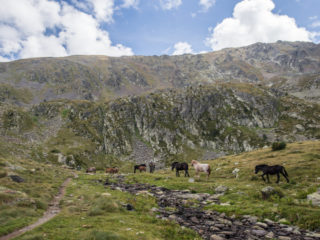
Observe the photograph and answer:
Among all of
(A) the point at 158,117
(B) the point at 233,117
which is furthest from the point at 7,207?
(B) the point at 233,117

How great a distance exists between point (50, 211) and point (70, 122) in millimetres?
130891

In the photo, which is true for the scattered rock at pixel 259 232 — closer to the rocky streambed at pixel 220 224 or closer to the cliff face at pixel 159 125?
the rocky streambed at pixel 220 224

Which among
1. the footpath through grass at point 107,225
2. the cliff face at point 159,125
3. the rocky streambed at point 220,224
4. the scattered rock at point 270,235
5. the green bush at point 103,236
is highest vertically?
the cliff face at point 159,125

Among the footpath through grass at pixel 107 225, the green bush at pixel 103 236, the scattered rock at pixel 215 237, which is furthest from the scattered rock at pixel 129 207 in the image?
the scattered rock at pixel 215 237

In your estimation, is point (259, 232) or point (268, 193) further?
point (268, 193)

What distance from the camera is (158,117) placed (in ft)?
534

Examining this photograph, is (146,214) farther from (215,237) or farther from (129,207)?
(215,237)

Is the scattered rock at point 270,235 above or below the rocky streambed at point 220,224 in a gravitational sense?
above

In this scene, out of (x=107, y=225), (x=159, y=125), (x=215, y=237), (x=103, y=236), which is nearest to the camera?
(x=103, y=236)

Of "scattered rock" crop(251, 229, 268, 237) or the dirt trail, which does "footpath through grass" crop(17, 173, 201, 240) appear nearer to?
the dirt trail

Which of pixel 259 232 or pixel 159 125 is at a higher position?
pixel 159 125

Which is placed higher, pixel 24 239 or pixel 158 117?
pixel 158 117

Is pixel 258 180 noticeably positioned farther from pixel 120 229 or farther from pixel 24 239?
pixel 24 239

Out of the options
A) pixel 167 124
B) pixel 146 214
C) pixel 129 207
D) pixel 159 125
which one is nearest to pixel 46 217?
pixel 129 207
